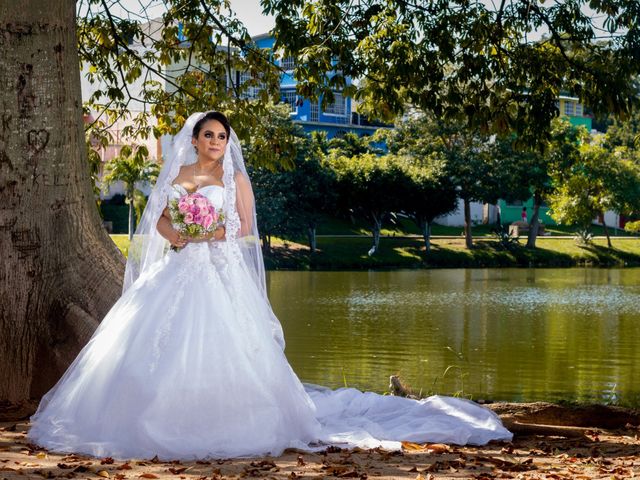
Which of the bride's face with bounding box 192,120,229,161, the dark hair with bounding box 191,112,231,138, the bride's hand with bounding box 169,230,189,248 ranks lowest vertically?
the bride's hand with bounding box 169,230,189,248

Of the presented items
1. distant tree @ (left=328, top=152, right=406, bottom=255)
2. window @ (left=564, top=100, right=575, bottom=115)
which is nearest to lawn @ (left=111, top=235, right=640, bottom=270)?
distant tree @ (left=328, top=152, right=406, bottom=255)

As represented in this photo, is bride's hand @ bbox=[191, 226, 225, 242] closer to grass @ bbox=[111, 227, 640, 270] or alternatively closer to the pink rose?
the pink rose

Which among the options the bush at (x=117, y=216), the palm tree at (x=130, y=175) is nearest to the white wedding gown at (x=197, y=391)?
the palm tree at (x=130, y=175)

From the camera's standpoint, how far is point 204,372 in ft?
21.8

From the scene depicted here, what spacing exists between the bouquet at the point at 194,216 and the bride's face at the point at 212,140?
14.6 inches

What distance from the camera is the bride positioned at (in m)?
6.46

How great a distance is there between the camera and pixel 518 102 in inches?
460

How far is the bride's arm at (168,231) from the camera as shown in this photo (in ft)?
24.0

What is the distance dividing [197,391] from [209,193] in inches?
64.4

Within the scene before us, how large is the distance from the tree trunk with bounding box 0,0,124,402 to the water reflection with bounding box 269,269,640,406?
7177mm

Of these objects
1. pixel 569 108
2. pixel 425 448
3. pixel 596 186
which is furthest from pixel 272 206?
pixel 569 108

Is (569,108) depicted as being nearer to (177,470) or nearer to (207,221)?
(207,221)

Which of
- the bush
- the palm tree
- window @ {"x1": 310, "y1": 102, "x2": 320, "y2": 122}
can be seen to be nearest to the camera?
the palm tree

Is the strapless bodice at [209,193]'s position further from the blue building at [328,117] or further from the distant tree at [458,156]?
the blue building at [328,117]
